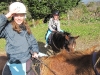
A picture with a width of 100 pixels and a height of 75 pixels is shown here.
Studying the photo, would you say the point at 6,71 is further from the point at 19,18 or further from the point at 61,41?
the point at 61,41

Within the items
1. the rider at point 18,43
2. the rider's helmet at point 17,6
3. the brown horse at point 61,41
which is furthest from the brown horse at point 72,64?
the brown horse at point 61,41

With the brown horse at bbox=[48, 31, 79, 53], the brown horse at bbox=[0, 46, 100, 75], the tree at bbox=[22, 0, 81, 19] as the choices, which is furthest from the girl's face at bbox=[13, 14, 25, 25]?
the tree at bbox=[22, 0, 81, 19]

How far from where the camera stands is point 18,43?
104 inches

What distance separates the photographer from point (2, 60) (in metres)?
3.16

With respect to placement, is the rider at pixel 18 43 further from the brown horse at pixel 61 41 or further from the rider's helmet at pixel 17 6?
the brown horse at pixel 61 41

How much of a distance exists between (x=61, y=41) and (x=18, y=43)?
464 cm

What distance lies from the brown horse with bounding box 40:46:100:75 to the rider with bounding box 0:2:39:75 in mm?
234

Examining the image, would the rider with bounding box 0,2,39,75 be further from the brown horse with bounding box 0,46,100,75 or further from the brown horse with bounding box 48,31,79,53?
the brown horse with bounding box 48,31,79,53

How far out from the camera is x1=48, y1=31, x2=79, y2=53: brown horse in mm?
6632

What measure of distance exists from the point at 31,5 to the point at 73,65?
77.5 ft

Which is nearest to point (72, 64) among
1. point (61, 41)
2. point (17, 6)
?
point (17, 6)

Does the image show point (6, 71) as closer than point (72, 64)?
No

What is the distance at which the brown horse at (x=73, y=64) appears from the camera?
1830 mm

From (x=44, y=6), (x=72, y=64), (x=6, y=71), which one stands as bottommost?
(x=44, y=6)
